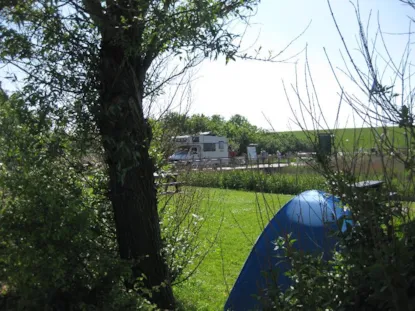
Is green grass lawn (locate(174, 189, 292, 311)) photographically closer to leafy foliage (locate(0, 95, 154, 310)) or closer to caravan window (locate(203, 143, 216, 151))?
leafy foliage (locate(0, 95, 154, 310))

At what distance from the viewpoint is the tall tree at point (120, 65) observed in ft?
12.9

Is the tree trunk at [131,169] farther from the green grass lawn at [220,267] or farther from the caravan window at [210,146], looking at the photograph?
the caravan window at [210,146]

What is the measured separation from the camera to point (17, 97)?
4047mm

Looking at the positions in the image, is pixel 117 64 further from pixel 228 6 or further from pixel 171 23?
pixel 228 6

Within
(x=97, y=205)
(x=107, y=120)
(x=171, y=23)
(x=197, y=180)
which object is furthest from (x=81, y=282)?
(x=197, y=180)

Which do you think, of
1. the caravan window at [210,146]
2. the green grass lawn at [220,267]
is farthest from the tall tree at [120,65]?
the caravan window at [210,146]

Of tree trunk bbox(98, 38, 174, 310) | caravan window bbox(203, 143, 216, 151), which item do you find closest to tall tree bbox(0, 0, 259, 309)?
tree trunk bbox(98, 38, 174, 310)

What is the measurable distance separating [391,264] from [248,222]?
1093 centimetres

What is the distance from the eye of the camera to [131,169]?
427 centimetres

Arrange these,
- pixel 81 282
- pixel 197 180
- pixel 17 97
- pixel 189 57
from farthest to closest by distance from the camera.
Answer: pixel 197 180 → pixel 189 57 → pixel 17 97 → pixel 81 282

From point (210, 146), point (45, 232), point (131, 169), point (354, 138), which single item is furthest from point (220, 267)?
point (210, 146)

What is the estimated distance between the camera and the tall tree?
12.9 ft

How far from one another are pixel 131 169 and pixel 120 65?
978 mm

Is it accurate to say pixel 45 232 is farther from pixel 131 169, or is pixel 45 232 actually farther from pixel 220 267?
pixel 220 267
